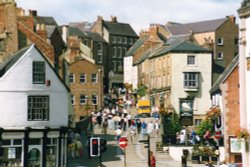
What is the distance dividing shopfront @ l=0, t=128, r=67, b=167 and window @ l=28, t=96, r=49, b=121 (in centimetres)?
94

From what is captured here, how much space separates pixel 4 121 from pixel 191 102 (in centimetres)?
3823

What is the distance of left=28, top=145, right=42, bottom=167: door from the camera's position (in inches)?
1740

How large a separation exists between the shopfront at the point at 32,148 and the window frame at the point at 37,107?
3.12 feet

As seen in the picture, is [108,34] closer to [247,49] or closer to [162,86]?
[162,86]

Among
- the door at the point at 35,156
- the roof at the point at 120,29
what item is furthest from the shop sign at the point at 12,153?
the roof at the point at 120,29

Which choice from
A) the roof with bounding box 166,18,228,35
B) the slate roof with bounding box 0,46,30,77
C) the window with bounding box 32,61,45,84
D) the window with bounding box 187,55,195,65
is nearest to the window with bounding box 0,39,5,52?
the slate roof with bounding box 0,46,30,77

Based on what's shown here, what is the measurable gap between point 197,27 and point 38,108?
84.8 m

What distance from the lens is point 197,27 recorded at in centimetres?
12675

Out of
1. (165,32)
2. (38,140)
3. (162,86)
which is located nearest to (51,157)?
(38,140)

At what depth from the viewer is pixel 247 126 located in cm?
3500

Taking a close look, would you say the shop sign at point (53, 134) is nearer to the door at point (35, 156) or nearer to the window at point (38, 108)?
the window at point (38, 108)

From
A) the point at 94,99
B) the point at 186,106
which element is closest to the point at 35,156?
the point at 186,106

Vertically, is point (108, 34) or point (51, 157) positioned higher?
point (108, 34)

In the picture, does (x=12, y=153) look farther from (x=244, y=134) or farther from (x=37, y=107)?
(x=244, y=134)
